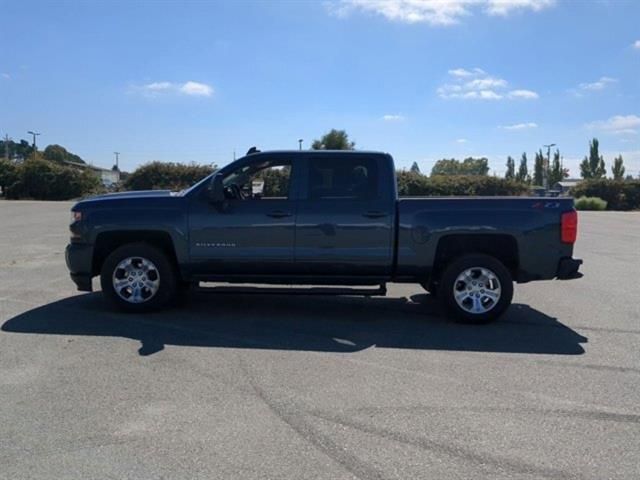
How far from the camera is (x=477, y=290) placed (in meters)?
7.18

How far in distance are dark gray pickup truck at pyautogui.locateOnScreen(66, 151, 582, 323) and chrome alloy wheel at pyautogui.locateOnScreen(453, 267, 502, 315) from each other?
0.01m

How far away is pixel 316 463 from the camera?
12.0ft

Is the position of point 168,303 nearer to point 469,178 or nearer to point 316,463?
point 316,463

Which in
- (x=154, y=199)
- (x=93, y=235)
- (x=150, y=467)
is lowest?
(x=150, y=467)

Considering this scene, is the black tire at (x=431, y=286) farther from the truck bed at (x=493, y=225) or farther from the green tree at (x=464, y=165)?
the green tree at (x=464, y=165)

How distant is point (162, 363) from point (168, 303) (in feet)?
6.86

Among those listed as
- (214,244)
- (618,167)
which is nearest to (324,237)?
(214,244)

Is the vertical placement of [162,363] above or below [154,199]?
below

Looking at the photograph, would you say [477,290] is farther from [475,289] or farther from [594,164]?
[594,164]

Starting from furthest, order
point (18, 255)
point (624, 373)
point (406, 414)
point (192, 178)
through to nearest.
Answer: point (192, 178), point (18, 255), point (624, 373), point (406, 414)

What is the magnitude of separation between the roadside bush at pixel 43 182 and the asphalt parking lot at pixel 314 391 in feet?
120

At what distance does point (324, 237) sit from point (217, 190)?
A: 1.37 m

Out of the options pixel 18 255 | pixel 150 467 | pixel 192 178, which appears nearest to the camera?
pixel 150 467

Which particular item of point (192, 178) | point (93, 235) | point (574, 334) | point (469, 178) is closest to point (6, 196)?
point (192, 178)
